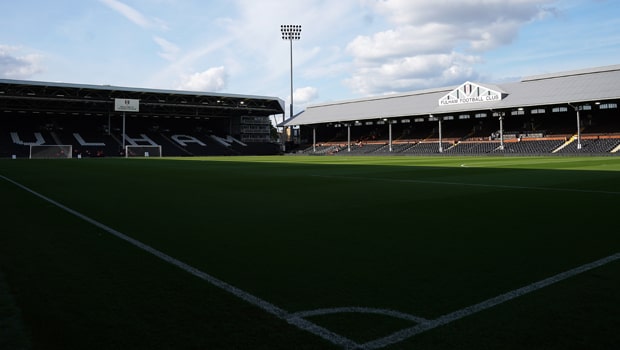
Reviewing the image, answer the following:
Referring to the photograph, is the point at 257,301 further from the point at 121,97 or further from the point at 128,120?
the point at 128,120

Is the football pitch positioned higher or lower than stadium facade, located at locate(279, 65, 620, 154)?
lower

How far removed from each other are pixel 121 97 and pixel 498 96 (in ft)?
166

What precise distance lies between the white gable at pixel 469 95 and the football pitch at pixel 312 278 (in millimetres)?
46700

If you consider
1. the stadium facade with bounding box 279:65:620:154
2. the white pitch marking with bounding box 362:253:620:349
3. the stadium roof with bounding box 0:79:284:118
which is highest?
the stadium roof with bounding box 0:79:284:118

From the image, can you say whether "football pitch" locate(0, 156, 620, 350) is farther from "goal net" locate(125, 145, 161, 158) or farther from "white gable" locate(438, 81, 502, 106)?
Answer: "goal net" locate(125, 145, 161, 158)

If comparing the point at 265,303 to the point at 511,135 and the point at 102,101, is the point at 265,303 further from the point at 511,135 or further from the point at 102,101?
the point at 102,101

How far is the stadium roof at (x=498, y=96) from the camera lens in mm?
46000

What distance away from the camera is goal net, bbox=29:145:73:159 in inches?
2351

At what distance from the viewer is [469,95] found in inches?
2146

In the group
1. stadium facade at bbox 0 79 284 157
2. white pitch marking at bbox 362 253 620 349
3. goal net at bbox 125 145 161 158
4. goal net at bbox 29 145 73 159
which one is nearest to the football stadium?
white pitch marking at bbox 362 253 620 349

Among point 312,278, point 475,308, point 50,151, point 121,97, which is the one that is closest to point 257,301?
point 312,278

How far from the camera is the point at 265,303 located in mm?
3939

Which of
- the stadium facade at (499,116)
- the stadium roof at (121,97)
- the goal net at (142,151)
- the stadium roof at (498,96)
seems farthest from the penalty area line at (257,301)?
the goal net at (142,151)

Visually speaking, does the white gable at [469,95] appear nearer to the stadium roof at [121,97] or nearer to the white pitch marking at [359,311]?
the stadium roof at [121,97]
